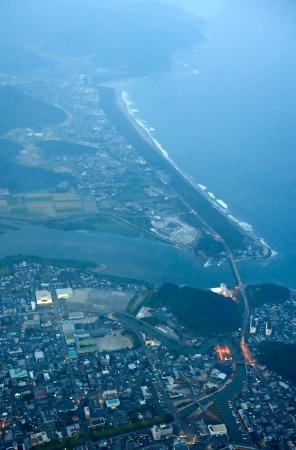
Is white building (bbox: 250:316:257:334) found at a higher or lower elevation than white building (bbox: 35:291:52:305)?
lower

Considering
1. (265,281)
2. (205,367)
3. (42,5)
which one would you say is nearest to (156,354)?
(205,367)

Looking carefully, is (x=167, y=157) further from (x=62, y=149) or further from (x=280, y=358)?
(x=280, y=358)

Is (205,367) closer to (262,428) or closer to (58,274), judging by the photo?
(262,428)

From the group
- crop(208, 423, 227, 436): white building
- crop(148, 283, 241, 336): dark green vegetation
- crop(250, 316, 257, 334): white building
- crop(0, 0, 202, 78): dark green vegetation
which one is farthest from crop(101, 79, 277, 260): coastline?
crop(208, 423, 227, 436): white building

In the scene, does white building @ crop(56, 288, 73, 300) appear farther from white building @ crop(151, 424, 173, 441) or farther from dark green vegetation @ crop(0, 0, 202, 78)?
dark green vegetation @ crop(0, 0, 202, 78)

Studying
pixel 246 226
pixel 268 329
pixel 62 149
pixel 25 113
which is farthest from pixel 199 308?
pixel 25 113

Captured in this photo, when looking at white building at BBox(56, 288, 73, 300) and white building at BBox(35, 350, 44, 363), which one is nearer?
white building at BBox(35, 350, 44, 363)

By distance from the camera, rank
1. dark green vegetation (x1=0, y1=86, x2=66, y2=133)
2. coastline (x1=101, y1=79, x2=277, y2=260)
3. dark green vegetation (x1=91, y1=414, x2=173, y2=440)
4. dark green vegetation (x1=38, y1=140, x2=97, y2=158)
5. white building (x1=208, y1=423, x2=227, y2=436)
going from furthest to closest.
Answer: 1. dark green vegetation (x1=0, y1=86, x2=66, y2=133)
2. dark green vegetation (x1=38, y1=140, x2=97, y2=158)
3. coastline (x1=101, y1=79, x2=277, y2=260)
4. white building (x1=208, y1=423, x2=227, y2=436)
5. dark green vegetation (x1=91, y1=414, x2=173, y2=440)
